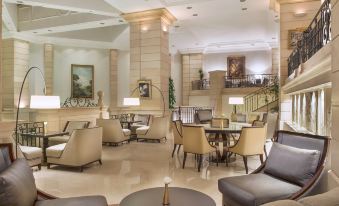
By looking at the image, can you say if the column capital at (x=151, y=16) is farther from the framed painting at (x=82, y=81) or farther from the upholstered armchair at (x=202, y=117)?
the framed painting at (x=82, y=81)

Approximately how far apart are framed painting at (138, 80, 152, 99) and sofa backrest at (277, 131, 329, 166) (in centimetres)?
697

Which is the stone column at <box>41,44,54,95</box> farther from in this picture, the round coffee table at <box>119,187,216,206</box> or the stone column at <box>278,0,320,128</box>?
the round coffee table at <box>119,187,216,206</box>

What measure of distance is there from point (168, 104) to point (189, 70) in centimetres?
649

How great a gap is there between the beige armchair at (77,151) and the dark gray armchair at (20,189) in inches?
94.2

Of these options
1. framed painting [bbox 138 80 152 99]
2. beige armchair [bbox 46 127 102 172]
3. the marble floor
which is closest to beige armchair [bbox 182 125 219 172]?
the marble floor

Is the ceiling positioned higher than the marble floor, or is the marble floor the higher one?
the ceiling

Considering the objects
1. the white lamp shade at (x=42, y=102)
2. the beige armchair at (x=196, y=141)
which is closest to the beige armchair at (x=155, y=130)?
the beige armchair at (x=196, y=141)

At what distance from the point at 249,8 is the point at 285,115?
3960 mm

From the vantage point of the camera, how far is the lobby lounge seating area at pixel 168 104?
7.95ft

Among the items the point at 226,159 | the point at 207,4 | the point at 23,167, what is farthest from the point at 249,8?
the point at 23,167

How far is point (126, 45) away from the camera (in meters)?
13.6

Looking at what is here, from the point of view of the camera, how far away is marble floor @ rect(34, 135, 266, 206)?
3.89m

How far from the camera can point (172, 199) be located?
2.34 m

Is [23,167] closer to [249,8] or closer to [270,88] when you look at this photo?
[249,8]
